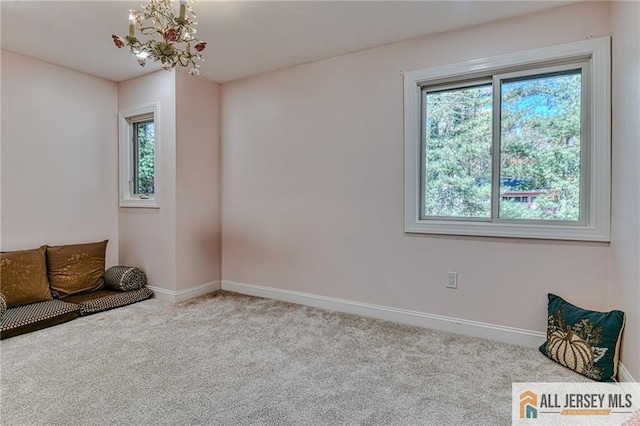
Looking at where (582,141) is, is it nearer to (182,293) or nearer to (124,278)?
(182,293)

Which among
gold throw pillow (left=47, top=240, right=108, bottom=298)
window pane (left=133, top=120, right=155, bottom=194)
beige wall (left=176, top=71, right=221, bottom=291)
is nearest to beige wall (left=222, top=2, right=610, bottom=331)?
beige wall (left=176, top=71, right=221, bottom=291)

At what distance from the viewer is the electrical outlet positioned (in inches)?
109

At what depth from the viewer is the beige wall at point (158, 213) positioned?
3.56m

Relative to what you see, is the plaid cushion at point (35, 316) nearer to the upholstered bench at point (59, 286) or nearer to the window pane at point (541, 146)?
the upholstered bench at point (59, 286)

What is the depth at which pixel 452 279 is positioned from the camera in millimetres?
2791

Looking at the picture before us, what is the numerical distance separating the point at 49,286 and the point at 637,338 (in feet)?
15.1

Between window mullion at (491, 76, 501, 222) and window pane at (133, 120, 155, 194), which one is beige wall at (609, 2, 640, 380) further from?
window pane at (133, 120, 155, 194)

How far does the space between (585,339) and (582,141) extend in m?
1.36

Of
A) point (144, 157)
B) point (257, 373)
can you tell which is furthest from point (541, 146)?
point (144, 157)

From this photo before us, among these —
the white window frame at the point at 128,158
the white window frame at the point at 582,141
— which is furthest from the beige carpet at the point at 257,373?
the white window frame at the point at 128,158

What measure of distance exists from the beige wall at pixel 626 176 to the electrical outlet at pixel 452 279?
97 cm

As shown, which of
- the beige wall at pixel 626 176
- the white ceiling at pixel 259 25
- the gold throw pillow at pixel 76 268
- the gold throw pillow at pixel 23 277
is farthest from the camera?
the gold throw pillow at pixel 76 268

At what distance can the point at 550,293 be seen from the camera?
2432 mm

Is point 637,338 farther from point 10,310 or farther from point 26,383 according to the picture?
point 10,310
